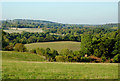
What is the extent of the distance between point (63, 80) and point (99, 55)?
1937 inches

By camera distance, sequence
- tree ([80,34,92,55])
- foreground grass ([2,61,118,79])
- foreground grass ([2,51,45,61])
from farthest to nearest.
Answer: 1. tree ([80,34,92,55])
2. foreground grass ([2,51,45,61])
3. foreground grass ([2,61,118,79])

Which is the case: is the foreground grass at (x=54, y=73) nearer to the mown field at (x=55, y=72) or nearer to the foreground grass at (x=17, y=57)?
the mown field at (x=55, y=72)

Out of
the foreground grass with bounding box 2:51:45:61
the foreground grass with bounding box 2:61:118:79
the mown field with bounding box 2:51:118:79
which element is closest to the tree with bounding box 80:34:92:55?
the foreground grass with bounding box 2:51:45:61

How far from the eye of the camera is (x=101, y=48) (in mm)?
56188

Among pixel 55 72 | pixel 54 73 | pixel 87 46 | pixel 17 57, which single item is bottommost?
pixel 87 46

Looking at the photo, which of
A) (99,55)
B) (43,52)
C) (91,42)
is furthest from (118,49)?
(43,52)

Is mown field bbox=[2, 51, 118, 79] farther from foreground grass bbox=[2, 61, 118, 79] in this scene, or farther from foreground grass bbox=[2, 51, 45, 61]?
foreground grass bbox=[2, 51, 45, 61]

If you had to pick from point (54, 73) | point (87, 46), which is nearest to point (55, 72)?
point (54, 73)

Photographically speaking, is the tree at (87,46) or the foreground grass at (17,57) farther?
the tree at (87,46)

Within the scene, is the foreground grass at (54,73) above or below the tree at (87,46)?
above

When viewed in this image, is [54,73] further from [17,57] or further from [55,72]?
[17,57]

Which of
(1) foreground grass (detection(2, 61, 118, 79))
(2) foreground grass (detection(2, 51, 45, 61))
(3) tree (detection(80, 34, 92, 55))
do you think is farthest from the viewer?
(3) tree (detection(80, 34, 92, 55))

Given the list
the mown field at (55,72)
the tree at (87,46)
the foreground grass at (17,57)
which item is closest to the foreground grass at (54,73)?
the mown field at (55,72)

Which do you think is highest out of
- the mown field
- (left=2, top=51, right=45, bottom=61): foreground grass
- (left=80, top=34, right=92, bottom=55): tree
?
the mown field
